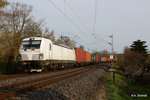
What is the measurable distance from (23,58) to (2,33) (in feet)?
16.2

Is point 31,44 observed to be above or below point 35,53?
above

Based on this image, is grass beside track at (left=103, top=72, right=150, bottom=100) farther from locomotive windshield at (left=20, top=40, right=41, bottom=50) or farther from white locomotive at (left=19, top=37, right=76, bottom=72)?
locomotive windshield at (left=20, top=40, right=41, bottom=50)

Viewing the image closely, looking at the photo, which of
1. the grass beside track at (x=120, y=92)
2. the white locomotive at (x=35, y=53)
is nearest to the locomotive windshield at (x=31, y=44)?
the white locomotive at (x=35, y=53)

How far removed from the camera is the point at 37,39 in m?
14.9

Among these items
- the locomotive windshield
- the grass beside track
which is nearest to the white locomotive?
the locomotive windshield

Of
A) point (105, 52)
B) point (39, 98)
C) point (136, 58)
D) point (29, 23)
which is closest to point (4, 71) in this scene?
point (29, 23)

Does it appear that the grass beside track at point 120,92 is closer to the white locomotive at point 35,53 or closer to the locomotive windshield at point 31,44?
the white locomotive at point 35,53

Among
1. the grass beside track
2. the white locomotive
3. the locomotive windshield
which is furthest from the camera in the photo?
the locomotive windshield

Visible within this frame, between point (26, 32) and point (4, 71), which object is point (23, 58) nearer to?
point (4, 71)

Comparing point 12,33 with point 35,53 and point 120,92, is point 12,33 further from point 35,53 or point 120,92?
point 120,92

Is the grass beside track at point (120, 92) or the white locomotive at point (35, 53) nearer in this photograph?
the grass beside track at point (120, 92)

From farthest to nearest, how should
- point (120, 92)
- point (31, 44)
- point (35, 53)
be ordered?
point (31, 44) < point (35, 53) < point (120, 92)

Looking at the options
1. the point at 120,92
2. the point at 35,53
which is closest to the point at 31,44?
the point at 35,53

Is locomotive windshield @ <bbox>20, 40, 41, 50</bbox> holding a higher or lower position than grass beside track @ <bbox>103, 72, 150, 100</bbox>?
higher
